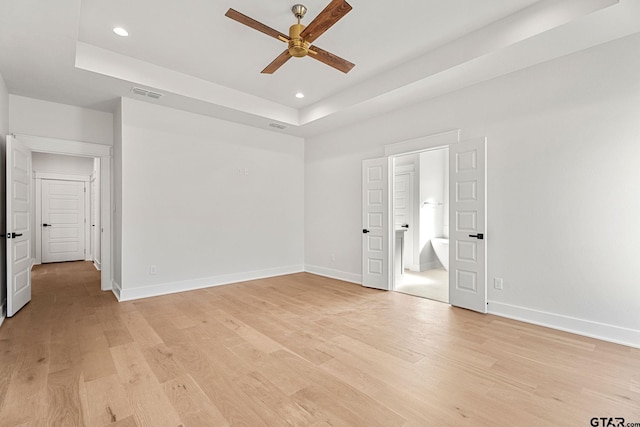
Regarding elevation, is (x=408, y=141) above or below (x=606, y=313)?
above

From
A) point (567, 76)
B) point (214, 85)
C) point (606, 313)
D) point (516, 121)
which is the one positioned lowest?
point (606, 313)

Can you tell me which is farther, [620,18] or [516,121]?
[516,121]

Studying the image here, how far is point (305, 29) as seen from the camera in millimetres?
2533

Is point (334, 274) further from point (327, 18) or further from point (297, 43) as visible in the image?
point (327, 18)

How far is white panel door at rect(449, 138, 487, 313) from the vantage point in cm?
362

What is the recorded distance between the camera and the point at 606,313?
9.27ft

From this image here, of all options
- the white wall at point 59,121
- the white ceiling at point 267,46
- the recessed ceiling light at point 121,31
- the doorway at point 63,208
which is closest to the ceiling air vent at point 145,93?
the white ceiling at point 267,46

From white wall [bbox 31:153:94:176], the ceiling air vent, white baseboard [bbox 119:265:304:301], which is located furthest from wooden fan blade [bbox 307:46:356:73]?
white wall [bbox 31:153:94:176]

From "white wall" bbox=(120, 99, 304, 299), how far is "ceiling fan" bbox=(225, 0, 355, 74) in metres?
2.43

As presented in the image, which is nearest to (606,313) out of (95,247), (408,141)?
(408,141)

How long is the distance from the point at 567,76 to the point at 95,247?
9.63 meters

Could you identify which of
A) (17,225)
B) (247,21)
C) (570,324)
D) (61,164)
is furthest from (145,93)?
(570,324)

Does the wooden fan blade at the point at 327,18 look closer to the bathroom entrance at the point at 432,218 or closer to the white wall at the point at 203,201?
A: the bathroom entrance at the point at 432,218

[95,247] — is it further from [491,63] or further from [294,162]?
[491,63]
